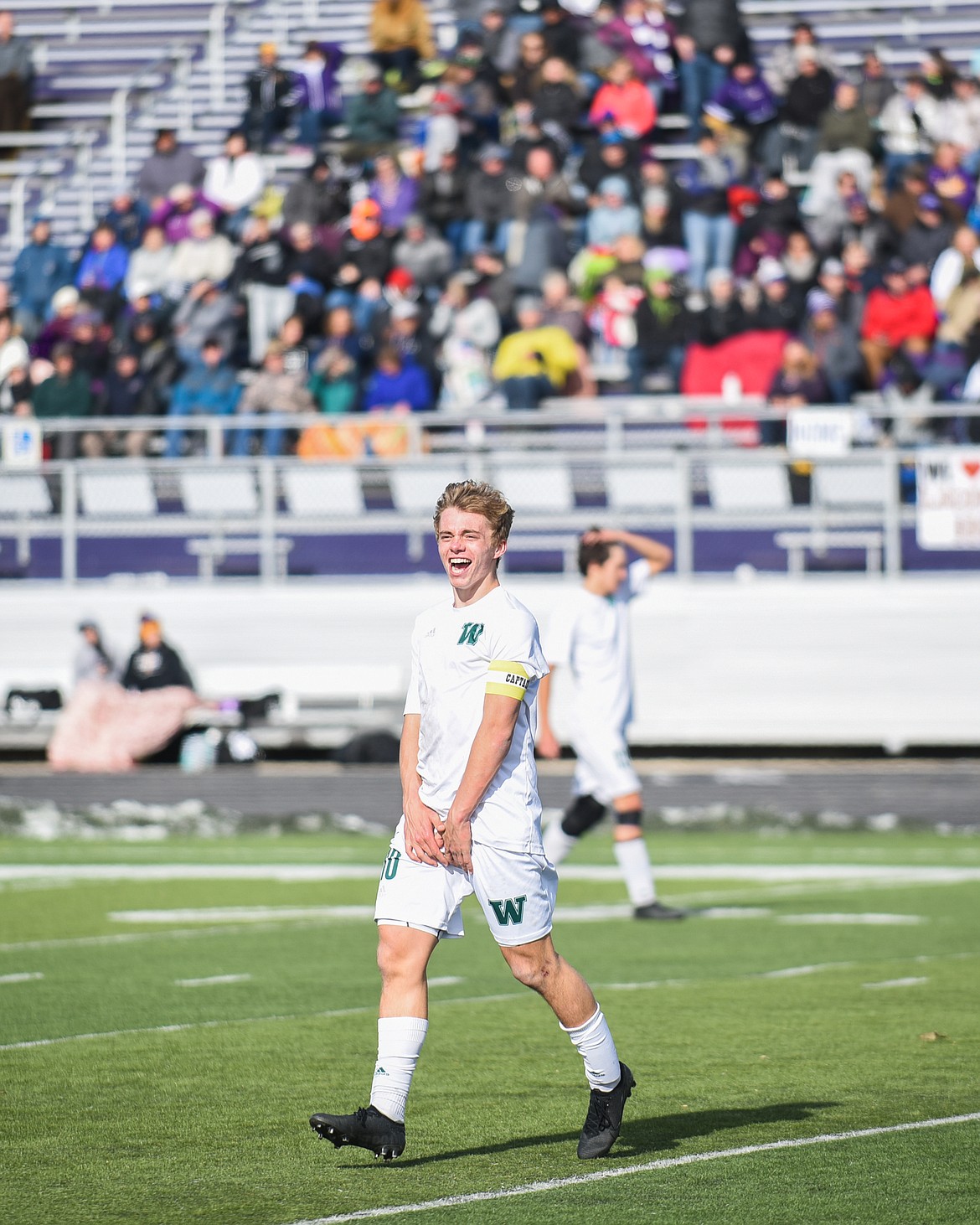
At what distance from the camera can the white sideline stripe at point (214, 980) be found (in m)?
9.71

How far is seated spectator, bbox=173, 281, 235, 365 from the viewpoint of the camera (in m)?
23.5

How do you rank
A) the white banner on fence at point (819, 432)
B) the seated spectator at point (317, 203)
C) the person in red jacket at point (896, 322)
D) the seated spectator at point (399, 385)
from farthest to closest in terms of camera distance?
the seated spectator at point (317, 203), the seated spectator at point (399, 385), the person in red jacket at point (896, 322), the white banner on fence at point (819, 432)

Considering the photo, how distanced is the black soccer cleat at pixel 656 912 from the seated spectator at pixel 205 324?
42.1 feet

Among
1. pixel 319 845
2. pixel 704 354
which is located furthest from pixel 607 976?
pixel 704 354

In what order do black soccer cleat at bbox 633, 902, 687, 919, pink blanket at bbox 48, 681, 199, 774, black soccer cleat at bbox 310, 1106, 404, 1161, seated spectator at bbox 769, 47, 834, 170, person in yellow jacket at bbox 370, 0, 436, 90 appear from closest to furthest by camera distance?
black soccer cleat at bbox 310, 1106, 404, 1161, black soccer cleat at bbox 633, 902, 687, 919, pink blanket at bbox 48, 681, 199, 774, seated spectator at bbox 769, 47, 834, 170, person in yellow jacket at bbox 370, 0, 436, 90

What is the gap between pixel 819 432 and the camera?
64.9 feet

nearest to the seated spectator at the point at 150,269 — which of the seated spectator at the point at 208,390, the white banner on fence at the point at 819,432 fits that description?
the seated spectator at the point at 208,390

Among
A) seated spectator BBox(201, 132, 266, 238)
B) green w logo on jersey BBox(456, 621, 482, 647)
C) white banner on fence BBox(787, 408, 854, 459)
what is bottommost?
green w logo on jersey BBox(456, 621, 482, 647)

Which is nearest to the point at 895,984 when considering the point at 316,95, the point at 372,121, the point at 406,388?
the point at 406,388

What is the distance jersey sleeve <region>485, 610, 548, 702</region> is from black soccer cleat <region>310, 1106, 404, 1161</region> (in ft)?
3.85

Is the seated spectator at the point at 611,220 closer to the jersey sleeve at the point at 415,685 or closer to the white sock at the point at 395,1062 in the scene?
the jersey sleeve at the point at 415,685

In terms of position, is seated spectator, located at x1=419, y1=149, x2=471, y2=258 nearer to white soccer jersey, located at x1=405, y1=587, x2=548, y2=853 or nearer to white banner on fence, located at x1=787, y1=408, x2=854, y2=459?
white banner on fence, located at x1=787, y1=408, x2=854, y2=459

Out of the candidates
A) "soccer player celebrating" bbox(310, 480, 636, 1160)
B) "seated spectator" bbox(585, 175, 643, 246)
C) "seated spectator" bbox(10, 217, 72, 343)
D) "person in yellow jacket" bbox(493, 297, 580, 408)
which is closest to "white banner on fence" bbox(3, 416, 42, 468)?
"seated spectator" bbox(10, 217, 72, 343)

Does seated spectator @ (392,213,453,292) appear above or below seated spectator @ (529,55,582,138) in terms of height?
below
